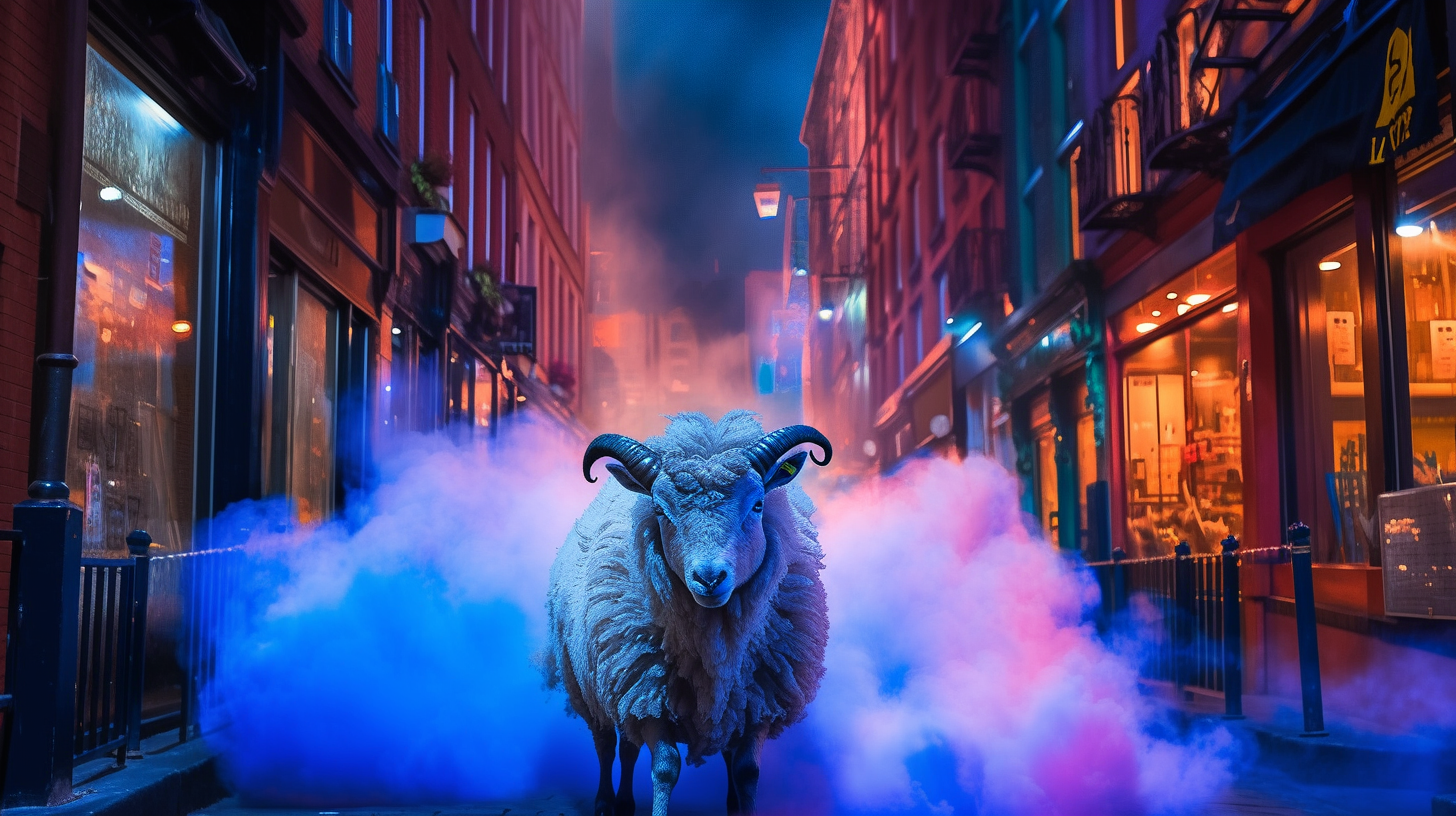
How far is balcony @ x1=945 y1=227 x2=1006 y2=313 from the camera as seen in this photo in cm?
2077

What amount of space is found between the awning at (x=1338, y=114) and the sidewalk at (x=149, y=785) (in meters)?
7.95

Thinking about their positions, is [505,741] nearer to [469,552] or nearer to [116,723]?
[469,552]

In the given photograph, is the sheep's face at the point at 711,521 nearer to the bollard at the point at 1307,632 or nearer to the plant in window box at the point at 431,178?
the bollard at the point at 1307,632

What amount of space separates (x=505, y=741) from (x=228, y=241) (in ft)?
16.7

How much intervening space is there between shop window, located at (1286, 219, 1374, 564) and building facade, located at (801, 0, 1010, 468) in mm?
10258

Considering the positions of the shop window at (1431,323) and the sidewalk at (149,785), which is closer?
the sidewalk at (149,785)

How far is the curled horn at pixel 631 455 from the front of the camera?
523 centimetres

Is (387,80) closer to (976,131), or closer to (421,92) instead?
(421,92)

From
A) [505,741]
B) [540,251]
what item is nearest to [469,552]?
[505,741]

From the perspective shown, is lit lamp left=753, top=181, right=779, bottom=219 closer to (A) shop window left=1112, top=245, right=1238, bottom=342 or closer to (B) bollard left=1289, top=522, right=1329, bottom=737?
(A) shop window left=1112, top=245, right=1238, bottom=342

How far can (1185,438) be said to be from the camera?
13375 mm

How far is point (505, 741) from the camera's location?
6.96 metres

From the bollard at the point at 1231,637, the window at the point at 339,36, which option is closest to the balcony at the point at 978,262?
the window at the point at 339,36

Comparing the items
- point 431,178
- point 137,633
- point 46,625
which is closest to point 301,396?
point 431,178
